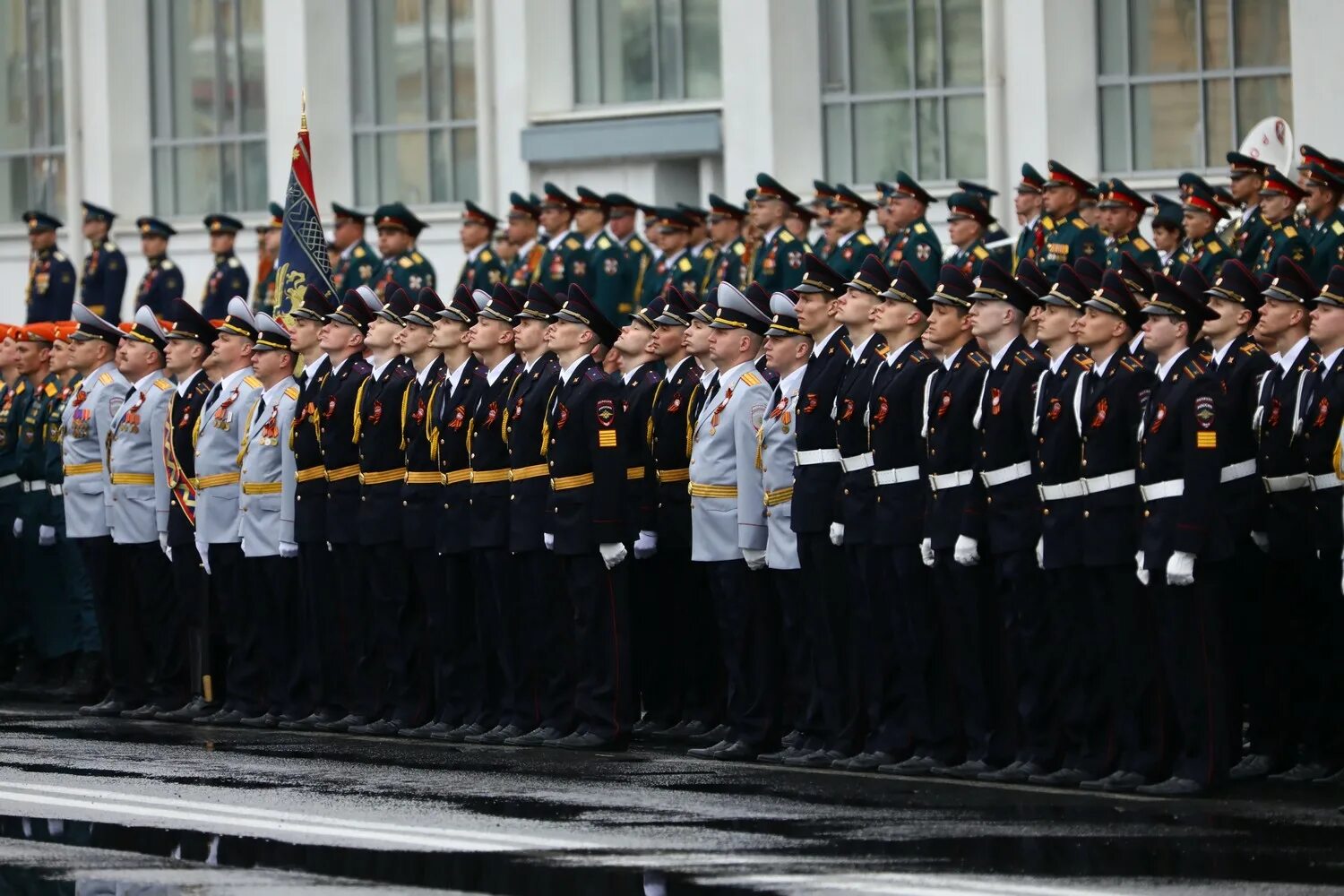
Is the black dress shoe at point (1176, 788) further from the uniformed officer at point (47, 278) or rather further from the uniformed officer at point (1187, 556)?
the uniformed officer at point (47, 278)

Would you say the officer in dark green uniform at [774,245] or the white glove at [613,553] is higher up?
the officer in dark green uniform at [774,245]

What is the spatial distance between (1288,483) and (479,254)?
36.4 ft

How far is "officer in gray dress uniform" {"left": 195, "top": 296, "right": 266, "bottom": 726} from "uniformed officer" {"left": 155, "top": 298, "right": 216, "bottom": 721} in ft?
0.49

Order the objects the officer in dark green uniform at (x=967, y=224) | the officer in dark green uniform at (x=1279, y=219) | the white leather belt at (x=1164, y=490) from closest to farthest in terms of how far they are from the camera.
Result: the white leather belt at (x=1164, y=490) < the officer in dark green uniform at (x=1279, y=219) < the officer in dark green uniform at (x=967, y=224)

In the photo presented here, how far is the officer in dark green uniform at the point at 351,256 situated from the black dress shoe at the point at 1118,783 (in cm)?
1156

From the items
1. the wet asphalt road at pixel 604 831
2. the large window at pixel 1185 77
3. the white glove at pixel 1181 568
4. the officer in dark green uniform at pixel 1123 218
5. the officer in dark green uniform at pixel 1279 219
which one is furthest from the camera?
the large window at pixel 1185 77

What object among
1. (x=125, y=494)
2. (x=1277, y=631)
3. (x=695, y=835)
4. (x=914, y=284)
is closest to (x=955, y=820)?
(x=695, y=835)

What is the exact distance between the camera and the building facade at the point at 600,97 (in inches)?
941

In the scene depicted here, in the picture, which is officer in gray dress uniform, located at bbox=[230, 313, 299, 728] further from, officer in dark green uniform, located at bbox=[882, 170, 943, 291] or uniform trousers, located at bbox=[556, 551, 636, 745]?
officer in dark green uniform, located at bbox=[882, 170, 943, 291]

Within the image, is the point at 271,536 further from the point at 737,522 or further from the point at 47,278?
the point at 47,278

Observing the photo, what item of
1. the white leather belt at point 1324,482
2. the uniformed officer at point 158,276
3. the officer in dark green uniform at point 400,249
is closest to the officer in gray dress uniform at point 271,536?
the white leather belt at point 1324,482

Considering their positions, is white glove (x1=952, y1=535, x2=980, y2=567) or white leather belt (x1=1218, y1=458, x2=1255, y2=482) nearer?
white leather belt (x1=1218, y1=458, x2=1255, y2=482)

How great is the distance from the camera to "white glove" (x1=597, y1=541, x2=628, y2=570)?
1403 cm

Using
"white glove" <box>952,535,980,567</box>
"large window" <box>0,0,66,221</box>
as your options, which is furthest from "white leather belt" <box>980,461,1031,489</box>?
"large window" <box>0,0,66,221</box>
